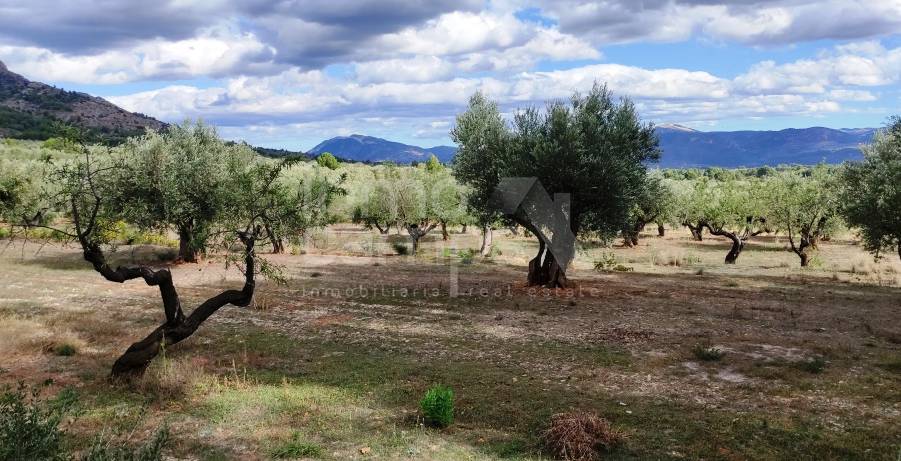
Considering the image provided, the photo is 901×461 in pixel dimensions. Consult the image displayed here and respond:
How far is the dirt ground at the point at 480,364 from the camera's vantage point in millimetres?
9945

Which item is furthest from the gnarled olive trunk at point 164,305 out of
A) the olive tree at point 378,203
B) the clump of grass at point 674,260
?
the olive tree at point 378,203

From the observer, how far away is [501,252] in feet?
154

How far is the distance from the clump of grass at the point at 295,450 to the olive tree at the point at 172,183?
2323 centimetres

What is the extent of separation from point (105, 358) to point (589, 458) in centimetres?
1308

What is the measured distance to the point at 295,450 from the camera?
9195mm

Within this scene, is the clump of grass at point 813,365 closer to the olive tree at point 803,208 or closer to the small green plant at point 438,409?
the small green plant at point 438,409

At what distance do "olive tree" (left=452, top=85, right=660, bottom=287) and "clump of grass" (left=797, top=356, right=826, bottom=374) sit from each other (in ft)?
35.9

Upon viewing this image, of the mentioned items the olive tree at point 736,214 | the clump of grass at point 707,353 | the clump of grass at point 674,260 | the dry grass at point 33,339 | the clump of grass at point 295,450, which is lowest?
the clump of grass at point 295,450

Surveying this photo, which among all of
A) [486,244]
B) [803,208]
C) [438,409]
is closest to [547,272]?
[438,409]

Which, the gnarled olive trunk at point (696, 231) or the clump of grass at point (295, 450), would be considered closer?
the clump of grass at point (295, 450)

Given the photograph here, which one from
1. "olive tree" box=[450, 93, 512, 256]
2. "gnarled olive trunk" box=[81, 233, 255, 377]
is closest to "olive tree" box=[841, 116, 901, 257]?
"olive tree" box=[450, 93, 512, 256]

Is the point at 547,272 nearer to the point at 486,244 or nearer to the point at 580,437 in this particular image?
the point at 580,437

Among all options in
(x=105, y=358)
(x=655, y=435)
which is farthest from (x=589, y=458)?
(x=105, y=358)

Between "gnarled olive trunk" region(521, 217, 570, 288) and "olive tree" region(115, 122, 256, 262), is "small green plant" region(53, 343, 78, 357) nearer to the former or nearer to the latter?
"olive tree" region(115, 122, 256, 262)
